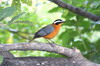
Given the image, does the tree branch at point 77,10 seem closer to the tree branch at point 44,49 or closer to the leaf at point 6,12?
the tree branch at point 44,49

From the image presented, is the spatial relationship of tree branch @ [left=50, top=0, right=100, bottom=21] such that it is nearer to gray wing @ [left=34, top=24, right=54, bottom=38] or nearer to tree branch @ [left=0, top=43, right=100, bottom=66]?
gray wing @ [left=34, top=24, right=54, bottom=38]

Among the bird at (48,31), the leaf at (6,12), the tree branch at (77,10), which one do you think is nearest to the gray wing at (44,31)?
the bird at (48,31)

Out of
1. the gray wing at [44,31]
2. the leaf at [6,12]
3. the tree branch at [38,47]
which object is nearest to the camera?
the leaf at [6,12]

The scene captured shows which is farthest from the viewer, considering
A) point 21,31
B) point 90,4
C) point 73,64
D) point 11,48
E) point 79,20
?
point 21,31

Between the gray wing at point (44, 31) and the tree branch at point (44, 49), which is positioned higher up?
the tree branch at point (44, 49)

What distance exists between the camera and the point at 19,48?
215 centimetres

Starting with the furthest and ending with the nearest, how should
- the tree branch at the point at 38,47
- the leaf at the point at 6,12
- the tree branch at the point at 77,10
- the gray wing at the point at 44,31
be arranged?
the tree branch at the point at 77,10 < the gray wing at the point at 44,31 < the tree branch at the point at 38,47 < the leaf at the point at 6,12

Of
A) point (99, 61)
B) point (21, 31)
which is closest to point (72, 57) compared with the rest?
point (99, 61)

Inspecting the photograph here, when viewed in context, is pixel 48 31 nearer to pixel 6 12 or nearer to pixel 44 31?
pixel 44 31

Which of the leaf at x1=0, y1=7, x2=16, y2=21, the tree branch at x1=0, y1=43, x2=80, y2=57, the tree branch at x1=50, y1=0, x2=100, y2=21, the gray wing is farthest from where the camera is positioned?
the tree branch at x1=50, y1=0, x2=100, y2=21

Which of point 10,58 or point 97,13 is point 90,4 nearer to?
point 97,13

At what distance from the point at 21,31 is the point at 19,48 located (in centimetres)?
218

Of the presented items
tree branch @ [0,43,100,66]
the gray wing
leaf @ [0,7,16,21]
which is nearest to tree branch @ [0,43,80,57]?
tree branch @ [0,43,100,66]

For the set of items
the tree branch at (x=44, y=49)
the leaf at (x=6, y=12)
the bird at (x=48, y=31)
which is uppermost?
the leaf at (x=6, y=12)
